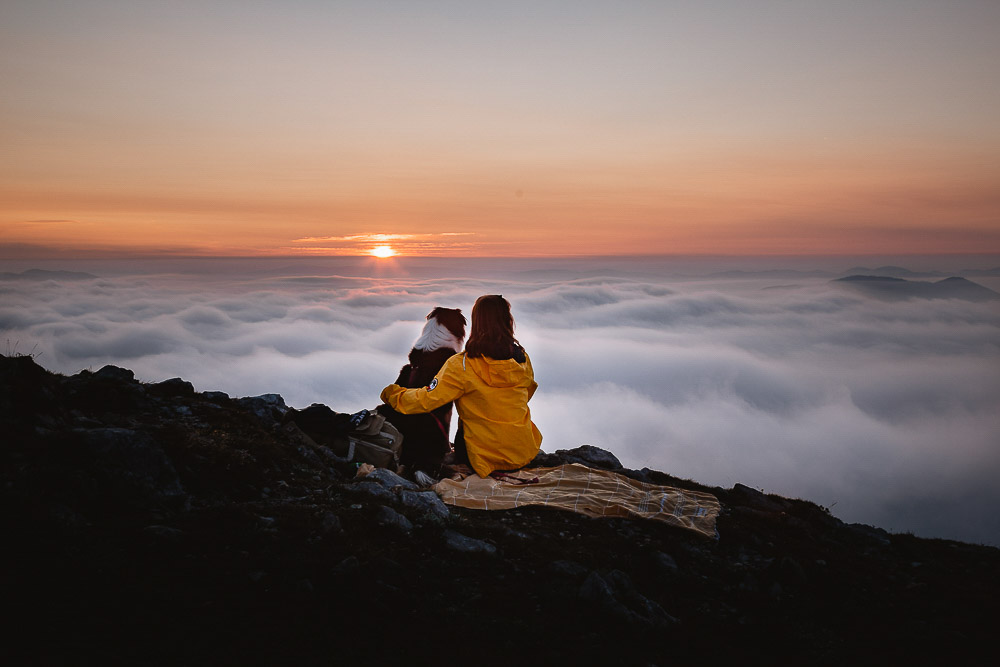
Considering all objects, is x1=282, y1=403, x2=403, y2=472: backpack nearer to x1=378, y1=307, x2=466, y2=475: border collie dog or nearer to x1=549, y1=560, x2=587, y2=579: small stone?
x1=378, y1=307, x2=466, y2=475: border collie dog

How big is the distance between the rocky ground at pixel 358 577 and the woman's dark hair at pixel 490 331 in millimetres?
2235

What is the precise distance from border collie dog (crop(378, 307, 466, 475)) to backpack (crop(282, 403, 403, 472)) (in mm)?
215

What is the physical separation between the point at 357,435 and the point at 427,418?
1132 millimetres

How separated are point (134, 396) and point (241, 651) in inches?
246

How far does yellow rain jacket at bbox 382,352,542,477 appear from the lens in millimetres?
7844

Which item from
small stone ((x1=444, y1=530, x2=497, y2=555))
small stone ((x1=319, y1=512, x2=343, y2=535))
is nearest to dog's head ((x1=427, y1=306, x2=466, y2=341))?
small stone ((x1=444, y1=530, x2=497, y2=555))

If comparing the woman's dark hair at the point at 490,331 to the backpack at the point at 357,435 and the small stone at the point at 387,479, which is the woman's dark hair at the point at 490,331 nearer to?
the backpack at the point at 357,435

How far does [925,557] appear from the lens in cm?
810

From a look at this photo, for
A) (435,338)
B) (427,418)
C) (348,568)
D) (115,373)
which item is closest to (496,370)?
(435,338)

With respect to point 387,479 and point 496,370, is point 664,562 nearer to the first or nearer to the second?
point 496,370

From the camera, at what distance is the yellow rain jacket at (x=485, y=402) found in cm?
784

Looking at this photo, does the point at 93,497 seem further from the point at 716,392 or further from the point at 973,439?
the point at 973,439

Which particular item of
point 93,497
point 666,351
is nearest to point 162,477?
point 93,497

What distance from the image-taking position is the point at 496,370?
25.8 ft
